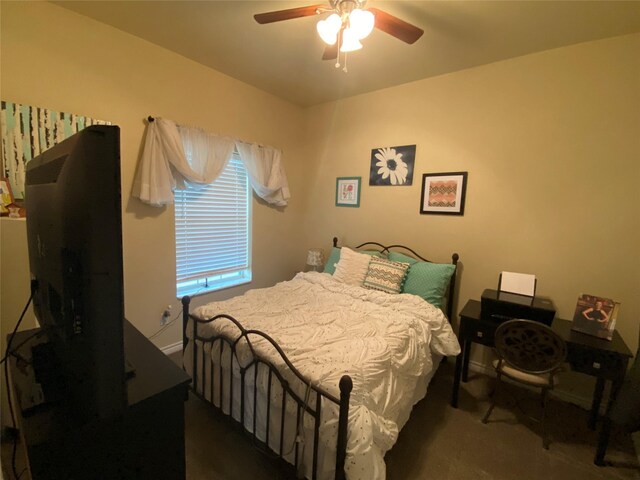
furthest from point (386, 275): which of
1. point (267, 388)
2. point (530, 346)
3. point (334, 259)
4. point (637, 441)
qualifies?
point (637, 441)

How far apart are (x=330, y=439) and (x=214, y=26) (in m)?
2.66

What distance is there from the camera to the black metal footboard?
1.20 meters

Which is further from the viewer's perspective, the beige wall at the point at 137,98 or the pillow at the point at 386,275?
the pillow at the point at 386,275

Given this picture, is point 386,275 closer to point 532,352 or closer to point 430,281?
point 430,281

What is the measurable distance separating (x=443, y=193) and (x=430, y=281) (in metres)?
0.86

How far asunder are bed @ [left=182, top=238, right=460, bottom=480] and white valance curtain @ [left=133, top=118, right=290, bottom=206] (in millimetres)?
1104

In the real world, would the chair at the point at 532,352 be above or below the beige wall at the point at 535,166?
below

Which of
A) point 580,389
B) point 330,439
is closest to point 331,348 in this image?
point 330,439

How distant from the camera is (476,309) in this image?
7.65 ft

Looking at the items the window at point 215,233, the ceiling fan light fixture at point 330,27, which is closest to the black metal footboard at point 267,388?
the window at point 215,233

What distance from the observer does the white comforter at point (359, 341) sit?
129 centimetres

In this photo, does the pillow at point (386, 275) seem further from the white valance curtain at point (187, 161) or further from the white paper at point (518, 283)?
the white valance curtain at point (187, 161)

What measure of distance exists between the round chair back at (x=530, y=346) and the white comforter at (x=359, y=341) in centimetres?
34

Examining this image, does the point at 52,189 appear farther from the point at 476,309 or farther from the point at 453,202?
the point at 453,202
